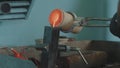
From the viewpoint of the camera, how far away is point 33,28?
1.57 m

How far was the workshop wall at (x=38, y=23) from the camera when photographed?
1.44 meters

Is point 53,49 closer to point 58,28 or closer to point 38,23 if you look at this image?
point 58,28

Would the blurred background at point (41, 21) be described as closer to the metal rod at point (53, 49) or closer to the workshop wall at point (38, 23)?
the workshop wall at point (38, 23)

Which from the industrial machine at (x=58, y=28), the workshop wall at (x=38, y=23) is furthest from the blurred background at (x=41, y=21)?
the industrial machine at (x=58, y=28)

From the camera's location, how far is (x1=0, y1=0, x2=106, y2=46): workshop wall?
1.44 meters

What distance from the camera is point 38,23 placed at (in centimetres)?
160

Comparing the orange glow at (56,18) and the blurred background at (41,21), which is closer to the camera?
the orange glow at (56,18)

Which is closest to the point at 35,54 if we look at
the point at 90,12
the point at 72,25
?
the point at 72,25

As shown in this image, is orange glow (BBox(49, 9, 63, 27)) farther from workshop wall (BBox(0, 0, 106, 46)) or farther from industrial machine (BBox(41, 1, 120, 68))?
workshop wall (BBox(0, 0, 106, 46))

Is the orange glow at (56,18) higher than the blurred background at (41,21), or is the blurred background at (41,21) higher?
the orange glow at (56,18)

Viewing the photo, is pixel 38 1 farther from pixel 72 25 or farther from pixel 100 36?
pixel 72 25

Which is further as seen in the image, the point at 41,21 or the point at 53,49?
the point at 41,21

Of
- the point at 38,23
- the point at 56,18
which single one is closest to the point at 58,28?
the point at 56,18

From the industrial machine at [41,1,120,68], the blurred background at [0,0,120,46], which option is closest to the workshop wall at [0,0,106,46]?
the blurred background at [0,0,120,46]
